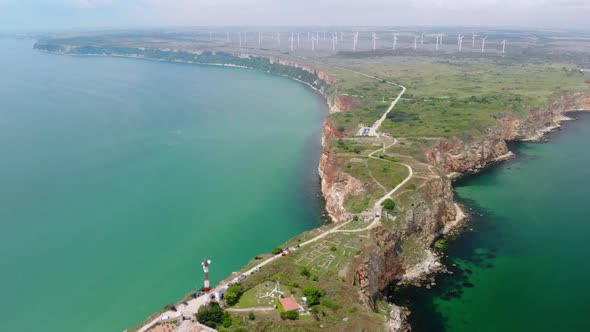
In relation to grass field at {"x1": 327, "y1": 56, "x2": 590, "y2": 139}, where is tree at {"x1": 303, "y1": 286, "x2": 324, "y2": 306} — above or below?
below

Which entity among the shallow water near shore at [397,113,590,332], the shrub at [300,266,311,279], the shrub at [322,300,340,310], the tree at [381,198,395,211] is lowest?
the shallow water near shore at [397,113,590,332]

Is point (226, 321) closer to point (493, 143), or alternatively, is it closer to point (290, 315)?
point (290, 315)

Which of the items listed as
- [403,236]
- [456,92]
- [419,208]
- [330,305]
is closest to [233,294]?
[330,305]

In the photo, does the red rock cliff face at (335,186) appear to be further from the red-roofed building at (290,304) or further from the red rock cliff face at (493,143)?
the red-roofed building at (290,304)

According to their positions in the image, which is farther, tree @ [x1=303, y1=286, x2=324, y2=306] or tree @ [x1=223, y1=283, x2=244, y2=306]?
tree @ [x1=303, y1=286, x2=324, y2=306]

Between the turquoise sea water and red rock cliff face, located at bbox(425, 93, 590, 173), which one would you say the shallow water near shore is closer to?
red rock cliff face, located at bbox(425, 93, 590, 173)

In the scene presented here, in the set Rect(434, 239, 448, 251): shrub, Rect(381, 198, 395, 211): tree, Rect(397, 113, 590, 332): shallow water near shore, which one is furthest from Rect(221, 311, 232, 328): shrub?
Rect(434, 239, 448, 251): shrub

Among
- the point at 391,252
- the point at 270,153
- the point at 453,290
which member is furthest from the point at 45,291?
the point at 270,153
